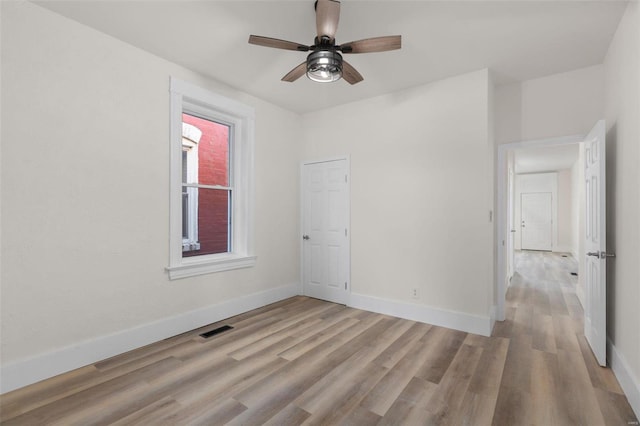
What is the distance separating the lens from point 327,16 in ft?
6.85

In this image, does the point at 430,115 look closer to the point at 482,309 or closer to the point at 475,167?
the point at 475,167

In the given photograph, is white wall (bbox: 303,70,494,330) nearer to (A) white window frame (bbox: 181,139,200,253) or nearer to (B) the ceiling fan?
(B) the ceiling fan

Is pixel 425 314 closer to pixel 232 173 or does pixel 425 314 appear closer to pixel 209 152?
pixel 232 173

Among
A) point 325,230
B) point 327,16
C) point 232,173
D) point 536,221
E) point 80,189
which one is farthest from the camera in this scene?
point 536,221

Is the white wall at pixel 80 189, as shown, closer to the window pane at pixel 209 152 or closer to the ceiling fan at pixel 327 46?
the window pane at pixel 209 152

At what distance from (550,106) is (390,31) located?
2.22 m

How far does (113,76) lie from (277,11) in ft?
5.42

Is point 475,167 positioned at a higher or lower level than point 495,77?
lower

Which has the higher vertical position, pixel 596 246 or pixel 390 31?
pixel 390 31

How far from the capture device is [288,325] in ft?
11.7

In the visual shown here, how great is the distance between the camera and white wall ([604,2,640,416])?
2094 mm

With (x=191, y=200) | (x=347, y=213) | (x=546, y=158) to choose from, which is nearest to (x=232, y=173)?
(x=191, y=200)

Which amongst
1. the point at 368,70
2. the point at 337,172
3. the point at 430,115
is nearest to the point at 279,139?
the point at 337,172

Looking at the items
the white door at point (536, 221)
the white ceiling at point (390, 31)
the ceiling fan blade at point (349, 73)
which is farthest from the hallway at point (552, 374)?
the white door at point (536, 221)
